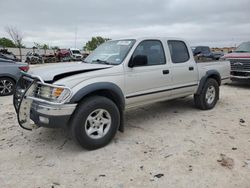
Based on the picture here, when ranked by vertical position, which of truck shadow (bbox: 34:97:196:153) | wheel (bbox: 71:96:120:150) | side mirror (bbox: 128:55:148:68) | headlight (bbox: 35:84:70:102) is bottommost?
truck shadow (bbox: 34:97:196:153)

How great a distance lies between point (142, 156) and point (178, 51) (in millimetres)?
2655

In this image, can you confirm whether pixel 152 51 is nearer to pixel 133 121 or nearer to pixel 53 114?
pixel 133 121

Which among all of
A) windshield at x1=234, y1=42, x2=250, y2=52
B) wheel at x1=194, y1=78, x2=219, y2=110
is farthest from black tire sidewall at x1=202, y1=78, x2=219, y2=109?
windshield at x1=234, y1=42, x2=250, y2=52

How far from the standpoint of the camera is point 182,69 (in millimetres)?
5270

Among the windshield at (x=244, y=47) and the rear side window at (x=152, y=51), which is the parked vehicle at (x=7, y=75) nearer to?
the rear side window at (x=152, y=51)

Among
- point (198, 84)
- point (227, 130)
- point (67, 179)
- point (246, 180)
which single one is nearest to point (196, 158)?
point (246, 180)

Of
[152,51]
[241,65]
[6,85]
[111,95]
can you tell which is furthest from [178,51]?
[6,85]

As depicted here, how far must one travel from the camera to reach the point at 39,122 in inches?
142

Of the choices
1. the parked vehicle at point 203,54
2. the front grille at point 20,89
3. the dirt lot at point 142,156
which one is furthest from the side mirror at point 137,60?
the parked vehicle at point 203,54

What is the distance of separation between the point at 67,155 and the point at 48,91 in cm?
99

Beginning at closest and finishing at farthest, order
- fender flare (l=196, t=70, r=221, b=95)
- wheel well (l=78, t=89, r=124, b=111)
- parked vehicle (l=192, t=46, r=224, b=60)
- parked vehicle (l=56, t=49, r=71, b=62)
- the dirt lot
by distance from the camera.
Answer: the dirt lot, wheel well (l=78, t=89, r=124, b=111), fender flare (l=196, t=70, r=221, b=95), parked vehicle (l=192, t=46, r=224, b=60), parked vehicle (l=56, t=49, r=71, b=62)

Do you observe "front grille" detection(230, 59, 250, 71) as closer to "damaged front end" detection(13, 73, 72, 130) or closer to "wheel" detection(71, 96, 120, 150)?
"wheel" detection(71, 96, 120, 150)

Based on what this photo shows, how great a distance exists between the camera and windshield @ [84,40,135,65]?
14.6 feet

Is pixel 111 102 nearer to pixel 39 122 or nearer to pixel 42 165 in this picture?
pixel 39 122
